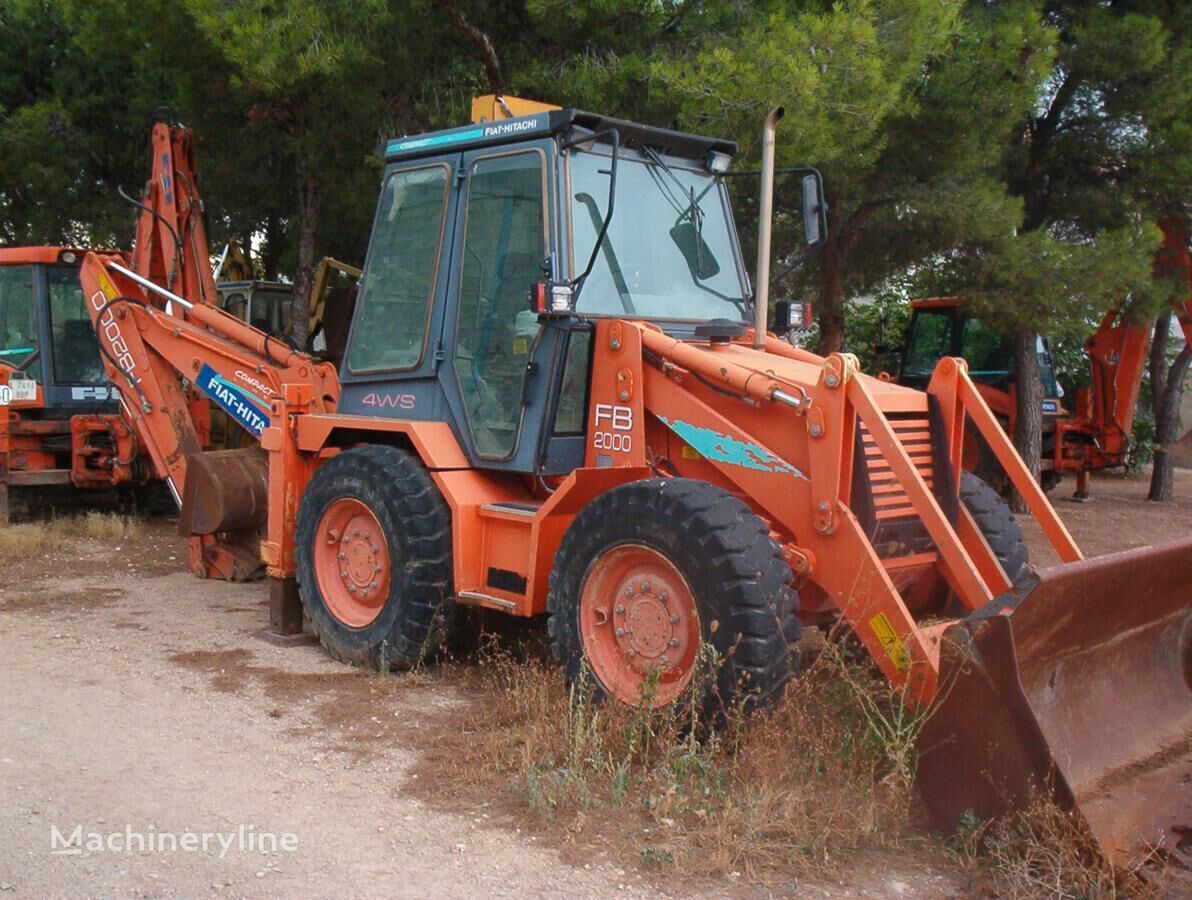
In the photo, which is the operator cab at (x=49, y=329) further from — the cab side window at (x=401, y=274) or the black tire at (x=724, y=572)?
the black tire at (x=724, y=572)

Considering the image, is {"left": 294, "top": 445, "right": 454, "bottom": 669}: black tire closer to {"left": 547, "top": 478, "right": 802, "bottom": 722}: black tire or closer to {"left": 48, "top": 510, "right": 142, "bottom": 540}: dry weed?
{"left": 547, "top": 478, "right": 802, "bottom": 722}: black tire

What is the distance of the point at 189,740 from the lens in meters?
5.25

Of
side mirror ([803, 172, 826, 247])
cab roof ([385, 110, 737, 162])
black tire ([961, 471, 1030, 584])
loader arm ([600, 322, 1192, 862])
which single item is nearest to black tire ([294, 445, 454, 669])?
loader arm ([600, 322, 1192, 862])

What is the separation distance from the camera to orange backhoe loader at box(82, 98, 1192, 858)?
174 inches

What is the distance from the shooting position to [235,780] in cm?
479

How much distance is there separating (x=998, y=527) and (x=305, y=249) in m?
7.33

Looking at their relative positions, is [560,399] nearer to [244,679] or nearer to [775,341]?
[775,341]

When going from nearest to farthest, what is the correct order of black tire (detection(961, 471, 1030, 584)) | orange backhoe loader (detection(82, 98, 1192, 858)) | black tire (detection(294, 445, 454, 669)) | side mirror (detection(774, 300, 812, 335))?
orange backhoe loader (detection(82, 98, 1192, 858)), black tire (detection(961, 471, 1030, 584)), black tire (detection(294, 445, 454, 669)), side mirror (detection(774, 300, 812, 335))

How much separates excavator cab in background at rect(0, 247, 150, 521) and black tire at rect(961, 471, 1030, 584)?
24.1ft

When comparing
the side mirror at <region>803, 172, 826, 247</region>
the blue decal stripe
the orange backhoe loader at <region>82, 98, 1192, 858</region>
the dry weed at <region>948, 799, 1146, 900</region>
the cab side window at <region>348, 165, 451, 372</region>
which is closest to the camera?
the dry weed at <region>948, 799, 1146, 900</region>

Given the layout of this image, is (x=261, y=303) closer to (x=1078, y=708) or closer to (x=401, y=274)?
(x=401, y=274)

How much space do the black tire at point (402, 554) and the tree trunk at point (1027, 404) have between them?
8.84 m

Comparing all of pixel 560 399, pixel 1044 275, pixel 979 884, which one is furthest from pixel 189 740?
pixel 1044 275
